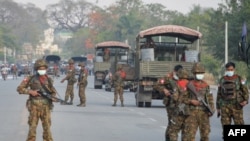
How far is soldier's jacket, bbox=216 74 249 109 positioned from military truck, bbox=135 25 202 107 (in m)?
14.6

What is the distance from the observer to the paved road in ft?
65.1

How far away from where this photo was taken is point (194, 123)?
15.3 m

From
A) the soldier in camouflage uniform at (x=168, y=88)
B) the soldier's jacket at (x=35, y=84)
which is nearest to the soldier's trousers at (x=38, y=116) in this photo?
the soldier's jacket at (x=35, y=84)

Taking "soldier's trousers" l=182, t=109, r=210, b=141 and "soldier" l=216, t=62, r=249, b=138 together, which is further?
"soldier" l=216, t=62, r=249, b=138

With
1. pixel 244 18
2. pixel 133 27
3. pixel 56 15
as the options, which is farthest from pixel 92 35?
pixel 244 18

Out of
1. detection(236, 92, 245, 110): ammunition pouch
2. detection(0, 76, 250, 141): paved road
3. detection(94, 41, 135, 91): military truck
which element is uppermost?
detection(94, 41, 135, 91): military truck

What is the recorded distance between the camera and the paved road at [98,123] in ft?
65.1

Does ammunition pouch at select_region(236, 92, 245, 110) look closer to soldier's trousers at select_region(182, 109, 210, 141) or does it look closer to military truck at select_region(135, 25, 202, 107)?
soldier's trousers at select_region(182, 109, 210, 141)

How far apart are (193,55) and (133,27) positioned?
3547 inches

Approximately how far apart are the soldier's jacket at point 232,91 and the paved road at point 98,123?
2670 mm

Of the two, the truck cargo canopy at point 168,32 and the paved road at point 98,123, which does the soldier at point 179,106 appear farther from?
the truck cargo canopy at point 168,32

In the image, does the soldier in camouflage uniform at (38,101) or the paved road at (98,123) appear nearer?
the soldier in camouflage uniform at (38,101)

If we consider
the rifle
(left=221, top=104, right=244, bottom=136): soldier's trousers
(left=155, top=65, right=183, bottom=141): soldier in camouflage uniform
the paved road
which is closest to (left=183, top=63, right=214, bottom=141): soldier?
the rifle

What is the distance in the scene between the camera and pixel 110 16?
142m
